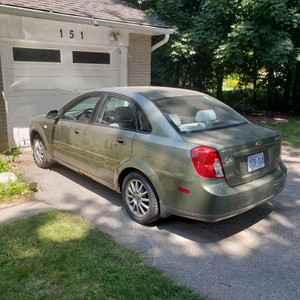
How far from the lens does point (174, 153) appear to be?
343 cm

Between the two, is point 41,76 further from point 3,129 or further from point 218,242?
point 218,242

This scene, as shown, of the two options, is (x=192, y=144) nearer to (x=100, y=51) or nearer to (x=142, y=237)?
(x=142, y=237)

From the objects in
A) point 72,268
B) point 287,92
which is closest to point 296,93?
point 287,92

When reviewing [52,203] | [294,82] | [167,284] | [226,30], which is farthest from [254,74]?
[167,284]

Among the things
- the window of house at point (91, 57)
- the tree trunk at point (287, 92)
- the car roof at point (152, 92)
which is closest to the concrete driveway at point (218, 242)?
the car roof at point (152, 92)

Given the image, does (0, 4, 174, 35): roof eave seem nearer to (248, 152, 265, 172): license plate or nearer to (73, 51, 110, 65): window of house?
(73, 51, 110, 65): window of house

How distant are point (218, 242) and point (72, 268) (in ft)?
5.24

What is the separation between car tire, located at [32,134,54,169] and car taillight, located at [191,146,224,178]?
3421 millimetres

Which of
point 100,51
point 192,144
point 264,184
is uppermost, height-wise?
point 100,51

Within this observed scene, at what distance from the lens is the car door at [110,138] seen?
406 cm

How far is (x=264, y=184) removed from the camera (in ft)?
12.0

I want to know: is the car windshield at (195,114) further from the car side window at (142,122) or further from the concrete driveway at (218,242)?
the concrete driveway at (218,242)

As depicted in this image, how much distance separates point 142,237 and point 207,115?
171 cm

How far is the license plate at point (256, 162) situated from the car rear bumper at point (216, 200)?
0.55ft
